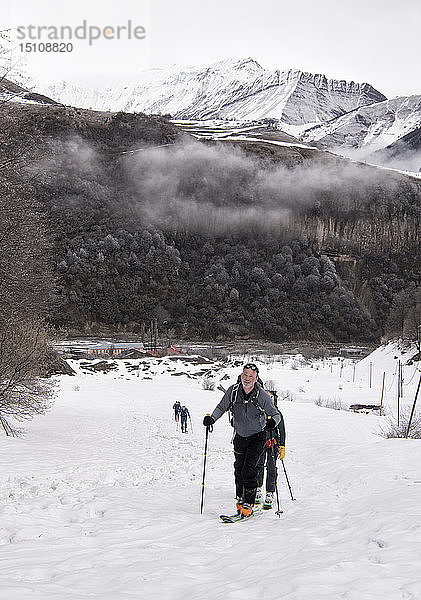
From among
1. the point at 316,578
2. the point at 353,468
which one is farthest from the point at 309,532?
the point at 353,468

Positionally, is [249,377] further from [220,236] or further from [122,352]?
[220,236]

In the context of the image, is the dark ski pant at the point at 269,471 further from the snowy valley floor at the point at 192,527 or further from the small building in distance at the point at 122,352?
the small building in distance at the point at 122,352

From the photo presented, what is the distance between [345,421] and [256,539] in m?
18.3

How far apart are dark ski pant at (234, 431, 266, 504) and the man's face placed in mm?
663

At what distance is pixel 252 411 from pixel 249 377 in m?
0.46

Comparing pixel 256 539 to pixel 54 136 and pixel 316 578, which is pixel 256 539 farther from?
pixel 54 136

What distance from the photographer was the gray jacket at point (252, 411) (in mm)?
6574

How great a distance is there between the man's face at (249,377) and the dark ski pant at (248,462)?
Answer: 66 cm

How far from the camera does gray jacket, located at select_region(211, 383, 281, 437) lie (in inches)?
259

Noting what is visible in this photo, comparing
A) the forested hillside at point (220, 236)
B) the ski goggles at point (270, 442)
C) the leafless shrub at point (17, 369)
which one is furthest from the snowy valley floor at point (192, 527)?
the forested hillside at point (220, 236)

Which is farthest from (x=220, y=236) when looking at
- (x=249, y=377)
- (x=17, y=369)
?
(x=249, y=377)

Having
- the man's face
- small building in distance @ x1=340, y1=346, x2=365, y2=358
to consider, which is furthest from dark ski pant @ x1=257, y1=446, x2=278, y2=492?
small building in distance @ x1=340, y1=346, x2=365, y2=358

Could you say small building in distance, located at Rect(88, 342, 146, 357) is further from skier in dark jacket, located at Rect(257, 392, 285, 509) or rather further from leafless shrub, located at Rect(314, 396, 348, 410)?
skier in dark jacket, located at Rect(257, 392, 285, 509)

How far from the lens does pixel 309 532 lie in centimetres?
569
